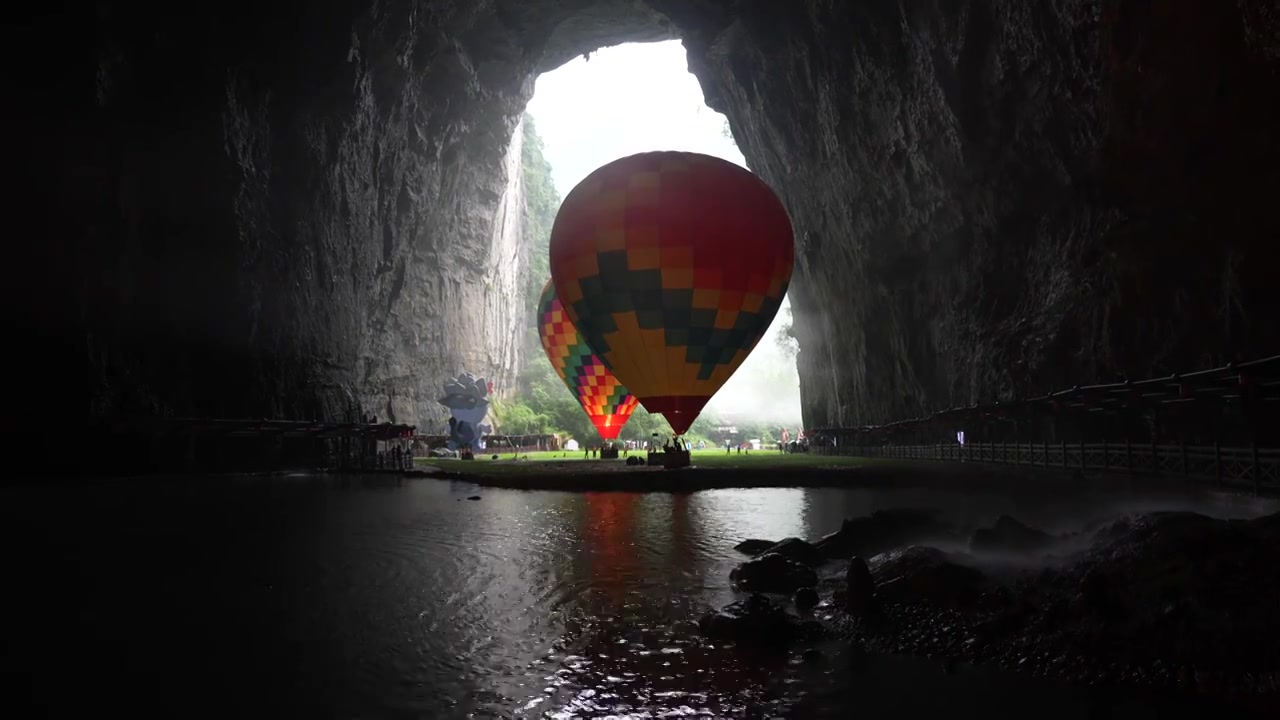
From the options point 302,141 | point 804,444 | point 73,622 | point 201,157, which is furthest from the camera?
point 804,444

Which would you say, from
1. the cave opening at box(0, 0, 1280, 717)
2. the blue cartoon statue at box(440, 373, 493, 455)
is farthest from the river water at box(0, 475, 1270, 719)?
the blue cartoon statue at box(440, 373, 493, 455)

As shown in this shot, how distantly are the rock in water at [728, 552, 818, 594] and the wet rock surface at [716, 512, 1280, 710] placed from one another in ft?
2.94

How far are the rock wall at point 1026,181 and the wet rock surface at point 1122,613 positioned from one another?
13883 millimetres

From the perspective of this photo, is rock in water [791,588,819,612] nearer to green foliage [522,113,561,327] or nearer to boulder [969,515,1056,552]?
boulder [969,515,1056,552]

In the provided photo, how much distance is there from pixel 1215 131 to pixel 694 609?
18.5 m

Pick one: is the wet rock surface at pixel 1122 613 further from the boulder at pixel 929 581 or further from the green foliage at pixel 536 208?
the green foliage at pixel 536 208

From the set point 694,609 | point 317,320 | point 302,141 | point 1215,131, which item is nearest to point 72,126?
point 302,141

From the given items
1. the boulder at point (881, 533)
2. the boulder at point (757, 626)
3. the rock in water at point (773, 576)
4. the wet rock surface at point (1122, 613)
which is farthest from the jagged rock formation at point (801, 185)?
the boulder at point (757, 626)

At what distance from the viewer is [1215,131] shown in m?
16.1

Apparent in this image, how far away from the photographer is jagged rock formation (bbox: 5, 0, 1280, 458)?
17.6m

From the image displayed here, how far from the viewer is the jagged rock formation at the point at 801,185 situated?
17594mm

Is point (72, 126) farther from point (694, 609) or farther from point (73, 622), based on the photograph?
point (694, 609)

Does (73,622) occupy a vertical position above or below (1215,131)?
below

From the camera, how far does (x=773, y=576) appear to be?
7.53m
